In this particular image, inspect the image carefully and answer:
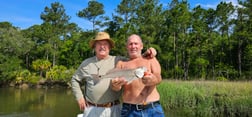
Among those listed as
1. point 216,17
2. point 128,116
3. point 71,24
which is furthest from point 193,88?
point 71,24

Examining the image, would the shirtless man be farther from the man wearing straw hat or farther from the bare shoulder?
the man wearing straw hat

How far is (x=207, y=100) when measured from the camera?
8828mm

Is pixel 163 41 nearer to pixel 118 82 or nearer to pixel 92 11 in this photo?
pixel 92 11

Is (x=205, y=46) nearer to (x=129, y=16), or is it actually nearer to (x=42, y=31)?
(x=129, y=16)

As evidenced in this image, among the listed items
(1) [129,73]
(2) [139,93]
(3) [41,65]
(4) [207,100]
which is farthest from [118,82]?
(3) [41,65]

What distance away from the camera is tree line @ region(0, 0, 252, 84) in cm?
2434

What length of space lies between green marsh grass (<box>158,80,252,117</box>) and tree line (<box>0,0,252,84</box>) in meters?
12.5

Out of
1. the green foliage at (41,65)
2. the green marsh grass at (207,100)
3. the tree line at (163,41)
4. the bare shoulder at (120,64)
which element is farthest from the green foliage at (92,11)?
the bare shoulder at (120,64)

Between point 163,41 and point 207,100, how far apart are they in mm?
19687

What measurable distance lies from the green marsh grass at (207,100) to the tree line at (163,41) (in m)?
12.5

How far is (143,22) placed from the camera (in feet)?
93.4

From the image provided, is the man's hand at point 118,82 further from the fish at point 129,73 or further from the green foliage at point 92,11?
the green foliage at point 92,11

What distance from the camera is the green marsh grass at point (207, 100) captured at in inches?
321

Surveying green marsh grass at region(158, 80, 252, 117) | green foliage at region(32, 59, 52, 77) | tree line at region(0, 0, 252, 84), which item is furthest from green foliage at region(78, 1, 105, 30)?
green marsh grass at region(158, 80, 252, 117)
